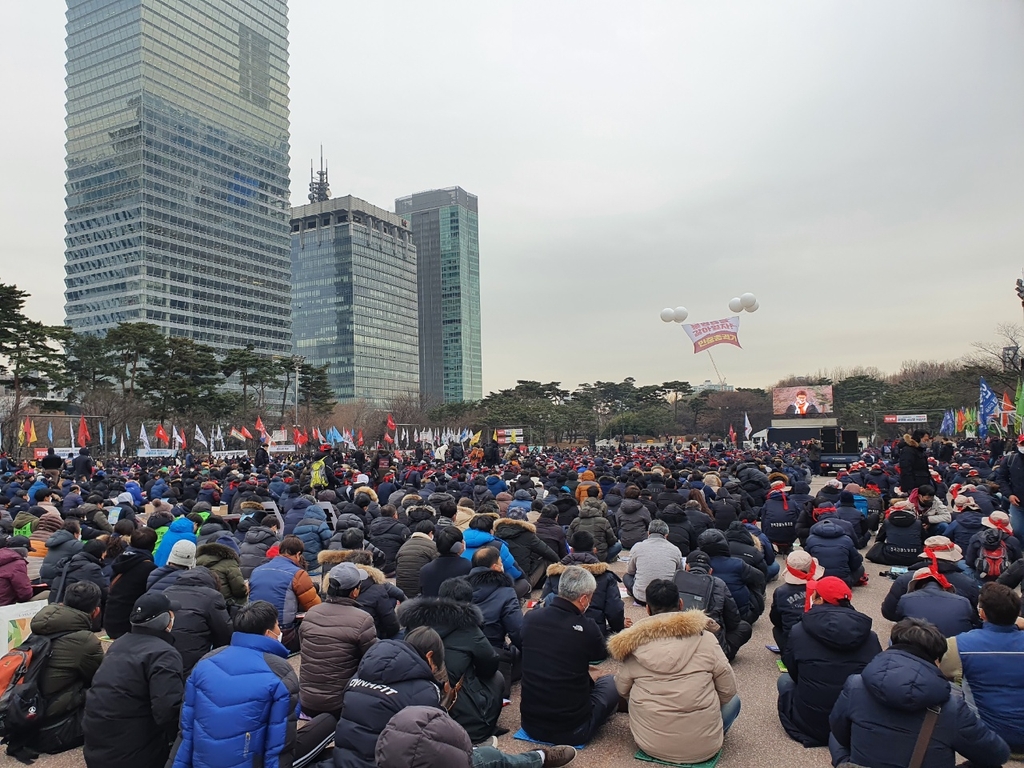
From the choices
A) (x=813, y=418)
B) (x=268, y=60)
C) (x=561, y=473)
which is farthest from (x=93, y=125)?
(x=561, y=473)

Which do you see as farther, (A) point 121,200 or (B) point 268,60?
(B) point 268,60

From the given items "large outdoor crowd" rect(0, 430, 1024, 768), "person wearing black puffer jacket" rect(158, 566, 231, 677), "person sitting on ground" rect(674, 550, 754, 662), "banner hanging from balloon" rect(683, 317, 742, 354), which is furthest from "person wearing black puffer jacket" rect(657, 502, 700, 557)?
"banner hanging from balloon" rect(683, 317, 742, 354)

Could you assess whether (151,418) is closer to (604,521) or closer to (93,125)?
(604,521)

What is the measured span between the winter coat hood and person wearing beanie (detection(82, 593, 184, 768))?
367 centimetres

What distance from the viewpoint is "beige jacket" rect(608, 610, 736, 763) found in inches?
157

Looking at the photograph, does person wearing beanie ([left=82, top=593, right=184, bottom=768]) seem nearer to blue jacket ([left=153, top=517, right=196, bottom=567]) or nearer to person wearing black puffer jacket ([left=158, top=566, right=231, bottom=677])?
person wearing black puffer jacket ([left=158, top=566, right=231, bottom=677])

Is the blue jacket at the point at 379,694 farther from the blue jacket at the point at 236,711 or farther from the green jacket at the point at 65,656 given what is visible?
the green jacket at the point at 65,656

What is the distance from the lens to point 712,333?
2044 centimetres

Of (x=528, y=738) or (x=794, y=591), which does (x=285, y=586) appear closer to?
(x=528, y=738)

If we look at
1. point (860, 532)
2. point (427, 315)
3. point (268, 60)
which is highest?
point (268, 60)

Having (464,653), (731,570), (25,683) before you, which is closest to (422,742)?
(464,653)

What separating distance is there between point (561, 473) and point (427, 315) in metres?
142

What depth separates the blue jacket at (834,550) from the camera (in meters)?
7.43

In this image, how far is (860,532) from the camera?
10555 millimetres
